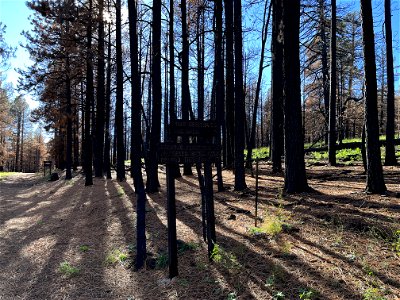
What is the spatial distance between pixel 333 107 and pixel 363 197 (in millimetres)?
8173

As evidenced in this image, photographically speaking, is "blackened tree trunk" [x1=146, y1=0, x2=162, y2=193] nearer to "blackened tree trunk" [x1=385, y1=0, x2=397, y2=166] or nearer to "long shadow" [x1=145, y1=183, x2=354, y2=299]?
"long shadow" [x1=145, y1=183, x2=354, y2=299]

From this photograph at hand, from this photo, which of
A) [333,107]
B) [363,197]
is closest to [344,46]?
[333,107]

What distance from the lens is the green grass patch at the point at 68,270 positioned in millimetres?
5232

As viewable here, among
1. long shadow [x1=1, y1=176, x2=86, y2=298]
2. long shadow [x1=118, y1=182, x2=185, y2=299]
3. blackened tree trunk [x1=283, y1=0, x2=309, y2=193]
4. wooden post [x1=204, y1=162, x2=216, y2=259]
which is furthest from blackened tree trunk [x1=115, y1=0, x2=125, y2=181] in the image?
wooden post [x1=204, y1=162, x2=216, y2=259]

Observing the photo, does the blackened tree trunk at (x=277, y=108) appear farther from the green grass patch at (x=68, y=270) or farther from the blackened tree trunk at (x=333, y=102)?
the green grass patch at (x=68, y=270)

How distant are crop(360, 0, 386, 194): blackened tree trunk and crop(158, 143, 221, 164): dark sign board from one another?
12.9 ft

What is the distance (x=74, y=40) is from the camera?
1412 cm

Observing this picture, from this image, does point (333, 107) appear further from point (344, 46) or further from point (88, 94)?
point (88, 94)

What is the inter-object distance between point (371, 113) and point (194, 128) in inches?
172

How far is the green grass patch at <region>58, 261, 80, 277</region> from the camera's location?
5232 millimetres

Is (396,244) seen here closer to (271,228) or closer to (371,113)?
(271,228)

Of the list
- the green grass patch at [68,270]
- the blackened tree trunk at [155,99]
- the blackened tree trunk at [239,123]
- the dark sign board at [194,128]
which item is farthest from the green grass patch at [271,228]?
the blackened tree trunk at [155,99]

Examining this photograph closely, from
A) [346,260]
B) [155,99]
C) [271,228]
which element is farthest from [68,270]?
[155,99]

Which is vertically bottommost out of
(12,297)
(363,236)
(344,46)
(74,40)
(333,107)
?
(12,297)
